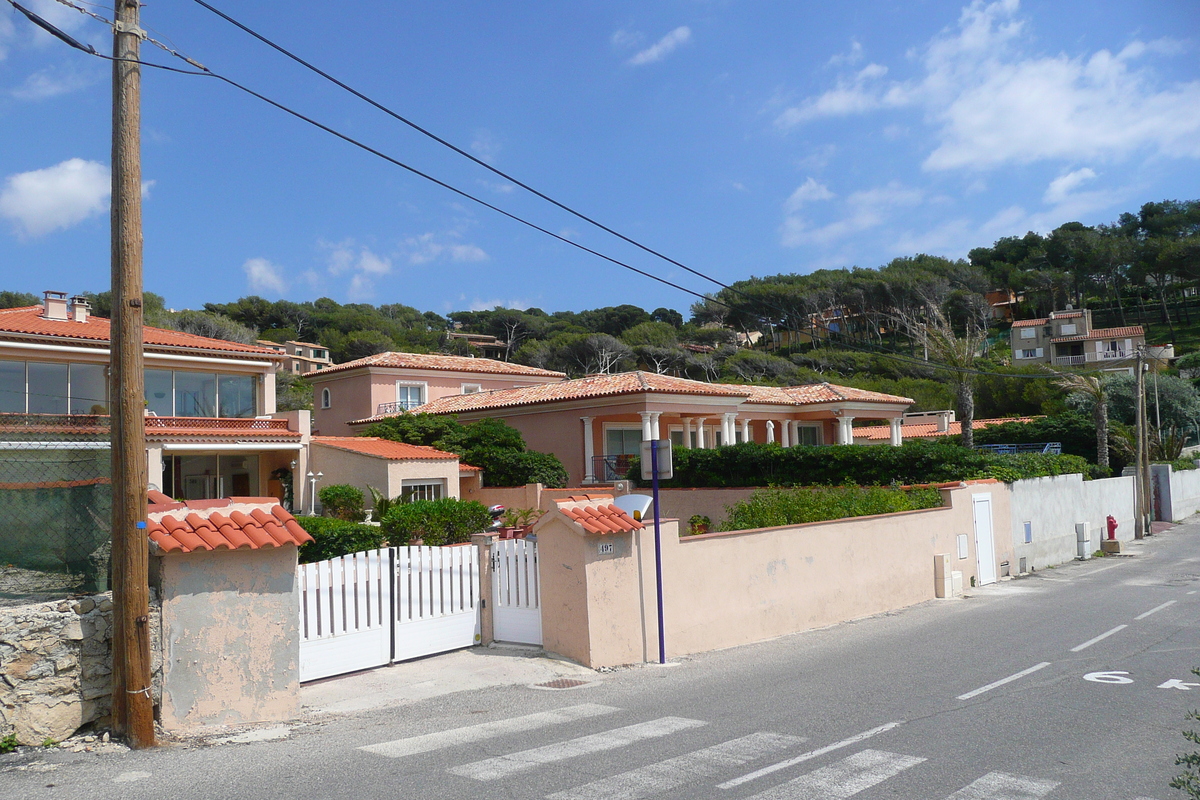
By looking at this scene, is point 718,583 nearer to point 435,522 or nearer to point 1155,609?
point 1155,609

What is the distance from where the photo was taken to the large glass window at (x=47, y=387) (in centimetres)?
2427

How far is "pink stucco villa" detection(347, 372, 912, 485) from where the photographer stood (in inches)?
1261

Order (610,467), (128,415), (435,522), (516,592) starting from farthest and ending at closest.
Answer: (610,467) → (435,522) → (516,592) → (128,415)

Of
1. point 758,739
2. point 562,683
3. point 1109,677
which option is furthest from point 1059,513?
point 758,739

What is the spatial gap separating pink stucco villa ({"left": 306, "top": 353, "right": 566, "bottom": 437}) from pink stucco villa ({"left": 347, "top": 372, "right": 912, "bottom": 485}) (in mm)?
754

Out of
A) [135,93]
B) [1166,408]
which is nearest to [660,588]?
[135,93]

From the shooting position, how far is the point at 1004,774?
20.0ft

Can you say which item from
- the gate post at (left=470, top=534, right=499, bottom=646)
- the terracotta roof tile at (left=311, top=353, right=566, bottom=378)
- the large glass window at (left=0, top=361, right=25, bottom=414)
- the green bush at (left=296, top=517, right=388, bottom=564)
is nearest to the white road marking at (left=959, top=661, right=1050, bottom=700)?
the gate post at (left=470, top=534, right=499, bottom=646)

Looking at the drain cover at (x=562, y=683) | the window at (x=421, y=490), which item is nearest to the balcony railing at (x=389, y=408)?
the window at (x=421, y=490)

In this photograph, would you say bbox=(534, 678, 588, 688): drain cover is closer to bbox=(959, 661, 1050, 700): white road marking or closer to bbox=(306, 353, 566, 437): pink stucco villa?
bbox=(959, 661, 1050, 700): white road marking

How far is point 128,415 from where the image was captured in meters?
7.23

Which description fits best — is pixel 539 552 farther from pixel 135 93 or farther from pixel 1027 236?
pixel 1027 236

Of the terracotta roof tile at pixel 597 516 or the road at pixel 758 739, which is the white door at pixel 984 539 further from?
the terracotta roof tile at pixel 597 516

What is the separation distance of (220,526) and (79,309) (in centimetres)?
2487
